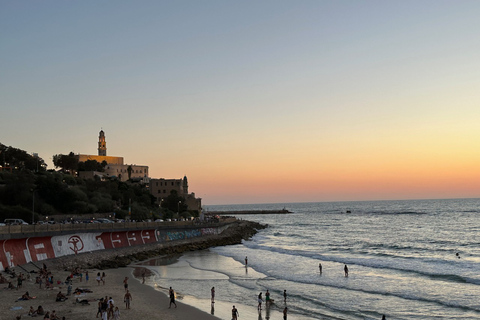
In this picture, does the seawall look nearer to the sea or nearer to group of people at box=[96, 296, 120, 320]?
the sea

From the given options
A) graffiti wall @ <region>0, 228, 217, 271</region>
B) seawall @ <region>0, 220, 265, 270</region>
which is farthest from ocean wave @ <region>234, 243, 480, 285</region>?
graffiti wall @ <region>0, 228, 217, 271</region>

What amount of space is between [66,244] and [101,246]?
642 centimetres

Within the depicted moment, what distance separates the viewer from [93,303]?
30844mm

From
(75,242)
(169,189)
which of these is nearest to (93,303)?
(75,242)

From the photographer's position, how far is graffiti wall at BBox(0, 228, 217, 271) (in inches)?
1535

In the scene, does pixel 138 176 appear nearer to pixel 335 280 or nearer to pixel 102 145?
pixel 102 145

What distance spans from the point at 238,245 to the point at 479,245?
4293cm

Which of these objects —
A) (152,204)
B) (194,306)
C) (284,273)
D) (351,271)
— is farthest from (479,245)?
(152,204)

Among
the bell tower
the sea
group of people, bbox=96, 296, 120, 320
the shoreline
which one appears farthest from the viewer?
the bell tower

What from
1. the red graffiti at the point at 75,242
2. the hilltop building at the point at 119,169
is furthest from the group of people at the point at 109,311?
the hilltop building at the point at 119,169

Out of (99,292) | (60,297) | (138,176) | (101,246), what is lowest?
(99,292)

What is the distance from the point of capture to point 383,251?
68500mm

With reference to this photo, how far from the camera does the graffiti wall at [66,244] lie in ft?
128

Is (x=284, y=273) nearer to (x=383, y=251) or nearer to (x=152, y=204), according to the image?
(x=383, y=251)
